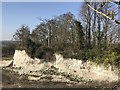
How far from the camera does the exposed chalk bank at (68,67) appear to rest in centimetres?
808

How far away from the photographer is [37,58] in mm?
9117

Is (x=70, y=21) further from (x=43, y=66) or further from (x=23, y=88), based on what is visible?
(x=23, y=88)

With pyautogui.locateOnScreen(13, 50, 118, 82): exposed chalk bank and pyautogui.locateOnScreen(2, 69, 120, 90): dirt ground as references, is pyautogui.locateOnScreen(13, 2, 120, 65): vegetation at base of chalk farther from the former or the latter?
pyautogui.locateOnScreen(2, 69, 120, 90): dirt ground

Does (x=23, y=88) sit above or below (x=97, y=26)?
below

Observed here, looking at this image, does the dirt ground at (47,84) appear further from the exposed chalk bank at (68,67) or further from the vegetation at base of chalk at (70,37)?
the vegetation at base of chalk at (70,37)

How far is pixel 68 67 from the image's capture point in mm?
8688

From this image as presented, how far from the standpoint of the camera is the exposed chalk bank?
8.08 meters

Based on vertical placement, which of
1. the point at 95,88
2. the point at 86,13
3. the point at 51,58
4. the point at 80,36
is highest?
the point at 86,13

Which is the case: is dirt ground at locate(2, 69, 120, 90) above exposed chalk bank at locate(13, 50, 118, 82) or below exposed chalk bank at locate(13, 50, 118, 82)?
below

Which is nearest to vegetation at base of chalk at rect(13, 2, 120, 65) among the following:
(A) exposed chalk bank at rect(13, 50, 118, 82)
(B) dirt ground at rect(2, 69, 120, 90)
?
(A) exposed chalk bank at rect(13, 50, 118, 82)

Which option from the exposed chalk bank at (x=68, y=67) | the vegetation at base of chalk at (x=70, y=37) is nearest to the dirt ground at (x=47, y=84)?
the exposed chalk bank at (x=68, y=67)

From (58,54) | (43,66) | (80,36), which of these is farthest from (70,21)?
(43,66)

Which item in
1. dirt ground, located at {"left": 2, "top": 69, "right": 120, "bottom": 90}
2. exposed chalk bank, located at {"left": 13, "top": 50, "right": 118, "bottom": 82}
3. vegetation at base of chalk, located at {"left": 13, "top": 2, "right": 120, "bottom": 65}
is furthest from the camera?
vegetation at base of chalk, located at {"left": 13, "top": 2, "right": 120, "bottom": 65}

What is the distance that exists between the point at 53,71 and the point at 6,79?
1604 millimetres
